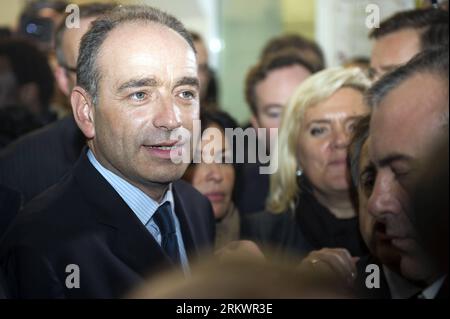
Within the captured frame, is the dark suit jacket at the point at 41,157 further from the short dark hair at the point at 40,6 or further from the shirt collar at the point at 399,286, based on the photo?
the short dark hair at the point at 40,6

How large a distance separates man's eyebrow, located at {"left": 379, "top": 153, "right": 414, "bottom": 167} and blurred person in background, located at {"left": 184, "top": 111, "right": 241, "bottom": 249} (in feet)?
1.53

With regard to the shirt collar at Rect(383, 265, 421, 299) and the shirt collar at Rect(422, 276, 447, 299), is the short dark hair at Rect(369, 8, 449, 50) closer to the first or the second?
the shirt collar at Rect(383, 265, 421, 299)

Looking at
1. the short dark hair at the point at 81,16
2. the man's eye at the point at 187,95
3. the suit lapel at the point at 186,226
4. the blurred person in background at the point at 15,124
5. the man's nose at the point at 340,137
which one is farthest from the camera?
the blurred person in background at the point at 15,124

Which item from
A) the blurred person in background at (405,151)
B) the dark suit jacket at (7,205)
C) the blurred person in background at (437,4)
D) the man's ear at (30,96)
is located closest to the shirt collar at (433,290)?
the blurred person in background at (405,151)

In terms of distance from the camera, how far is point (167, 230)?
1.15 m

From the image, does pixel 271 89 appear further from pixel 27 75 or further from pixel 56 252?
pixel 56 252

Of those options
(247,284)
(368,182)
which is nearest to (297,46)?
(368,182)

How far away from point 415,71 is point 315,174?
0.59 m

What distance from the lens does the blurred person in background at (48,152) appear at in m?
1.45

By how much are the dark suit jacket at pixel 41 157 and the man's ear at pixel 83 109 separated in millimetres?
361

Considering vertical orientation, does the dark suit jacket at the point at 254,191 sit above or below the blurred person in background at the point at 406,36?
below

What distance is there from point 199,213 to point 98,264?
331 millimetres

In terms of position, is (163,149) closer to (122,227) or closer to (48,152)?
(122,227)
